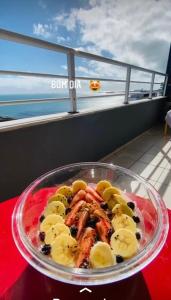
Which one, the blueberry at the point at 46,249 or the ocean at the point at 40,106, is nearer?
the blueberry at the point at 46,249

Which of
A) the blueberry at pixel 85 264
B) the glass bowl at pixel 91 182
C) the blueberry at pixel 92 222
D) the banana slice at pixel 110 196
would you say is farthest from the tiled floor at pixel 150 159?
the blueberry at pixel 85 264

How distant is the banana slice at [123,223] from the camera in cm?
47

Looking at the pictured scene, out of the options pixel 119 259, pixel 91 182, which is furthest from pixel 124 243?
pixel 91 182

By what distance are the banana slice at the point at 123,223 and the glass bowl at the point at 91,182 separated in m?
0.04

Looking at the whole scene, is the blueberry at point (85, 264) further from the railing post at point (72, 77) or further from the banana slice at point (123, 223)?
the railing post at point (72, 77)

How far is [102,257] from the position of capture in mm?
A: 368

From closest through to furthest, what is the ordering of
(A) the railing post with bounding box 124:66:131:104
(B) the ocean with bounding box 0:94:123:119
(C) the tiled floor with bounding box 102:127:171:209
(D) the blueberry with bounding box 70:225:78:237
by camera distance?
(D) the blueberry with bounding box 70:225:78:237 < (B) the ocean with bounding box 0:94:123:119 < (C) the tiled floor with bounding box 102:127:171:209 < (A) the railing post with bounding box 124:66:131:104

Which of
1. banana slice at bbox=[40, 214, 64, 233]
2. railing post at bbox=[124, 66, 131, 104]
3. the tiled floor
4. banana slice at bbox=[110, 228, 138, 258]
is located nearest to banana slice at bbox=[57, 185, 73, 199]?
banana slice at bbox=[40, 214, 64, 233]

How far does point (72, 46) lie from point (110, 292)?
70.2 inches

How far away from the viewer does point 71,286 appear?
37 centimetres

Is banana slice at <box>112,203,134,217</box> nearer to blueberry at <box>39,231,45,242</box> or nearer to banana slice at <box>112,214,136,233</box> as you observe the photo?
banana slice at <box>112,214,136,233</box>

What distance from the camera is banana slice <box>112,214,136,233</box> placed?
47 cm

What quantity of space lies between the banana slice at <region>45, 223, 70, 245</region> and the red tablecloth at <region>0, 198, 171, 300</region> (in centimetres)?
8

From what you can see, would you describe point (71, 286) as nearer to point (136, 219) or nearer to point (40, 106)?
point (136, 219)
